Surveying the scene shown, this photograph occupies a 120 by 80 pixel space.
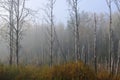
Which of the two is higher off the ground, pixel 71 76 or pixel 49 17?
pixel 49 17

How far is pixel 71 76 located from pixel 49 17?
14705mm

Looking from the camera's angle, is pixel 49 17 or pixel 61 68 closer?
pixel 61 68

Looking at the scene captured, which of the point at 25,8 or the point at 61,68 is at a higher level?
the point at 25,8

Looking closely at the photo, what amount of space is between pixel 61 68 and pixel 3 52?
40.9 m

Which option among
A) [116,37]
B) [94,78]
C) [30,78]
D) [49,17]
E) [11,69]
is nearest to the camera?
[94,78]

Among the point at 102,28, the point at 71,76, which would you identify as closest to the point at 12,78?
the point at 71,76

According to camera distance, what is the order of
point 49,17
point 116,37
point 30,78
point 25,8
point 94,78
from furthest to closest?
1. point 116,37
2. point 49,17
3. point 25,8
4. point 30,78
5. point 94,78

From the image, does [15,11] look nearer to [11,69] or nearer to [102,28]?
[11,69]

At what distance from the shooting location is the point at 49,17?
23.5m

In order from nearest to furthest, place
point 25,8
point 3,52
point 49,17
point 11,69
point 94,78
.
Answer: point 94,78
point 11,69
point 25,8
point 49,17
point 3,52

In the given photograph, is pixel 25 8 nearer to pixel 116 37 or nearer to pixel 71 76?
pixel 71 76

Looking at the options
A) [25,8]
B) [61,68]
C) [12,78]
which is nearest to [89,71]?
[61,68]

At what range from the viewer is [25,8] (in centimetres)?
1642

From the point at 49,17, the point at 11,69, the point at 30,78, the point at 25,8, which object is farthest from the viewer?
the point at 49,17
